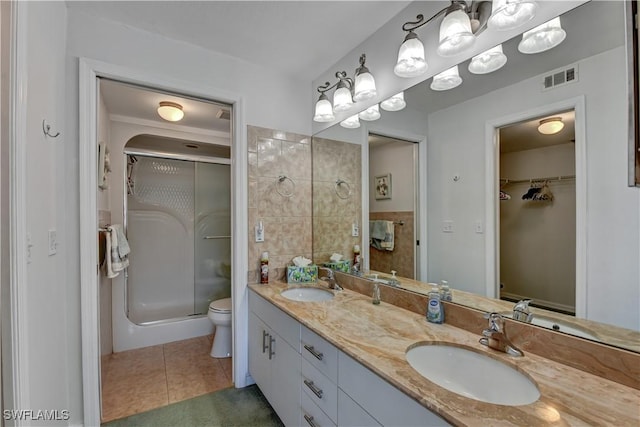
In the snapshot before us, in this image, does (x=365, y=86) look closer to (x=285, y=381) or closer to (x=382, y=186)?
(x=382, y=186)

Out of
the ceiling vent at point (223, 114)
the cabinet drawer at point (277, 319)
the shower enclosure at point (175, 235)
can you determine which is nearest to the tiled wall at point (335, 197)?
the cabinet drawer at point (277, 319)

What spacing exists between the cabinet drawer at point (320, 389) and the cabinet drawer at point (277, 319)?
0.12 metres

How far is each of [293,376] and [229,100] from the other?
5.95 feet

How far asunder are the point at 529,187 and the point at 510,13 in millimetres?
678

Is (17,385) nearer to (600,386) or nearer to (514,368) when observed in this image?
(514,368)

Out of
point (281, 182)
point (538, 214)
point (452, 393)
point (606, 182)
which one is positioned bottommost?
point (452, 393)

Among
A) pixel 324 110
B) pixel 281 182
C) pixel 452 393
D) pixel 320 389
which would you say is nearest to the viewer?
pixel 452 393

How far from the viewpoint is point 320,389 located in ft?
3.99

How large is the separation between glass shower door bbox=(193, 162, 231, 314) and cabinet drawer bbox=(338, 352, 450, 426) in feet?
9.15

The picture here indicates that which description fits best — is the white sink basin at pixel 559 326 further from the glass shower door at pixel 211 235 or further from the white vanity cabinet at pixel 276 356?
the glass shower door at pixel 211 235

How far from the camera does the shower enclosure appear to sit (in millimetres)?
3098

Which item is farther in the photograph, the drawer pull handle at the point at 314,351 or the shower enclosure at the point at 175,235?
the shower enclosure at the point at 175,235

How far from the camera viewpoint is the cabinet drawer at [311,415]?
117 cm

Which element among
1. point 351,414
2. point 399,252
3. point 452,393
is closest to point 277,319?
point 351,414
